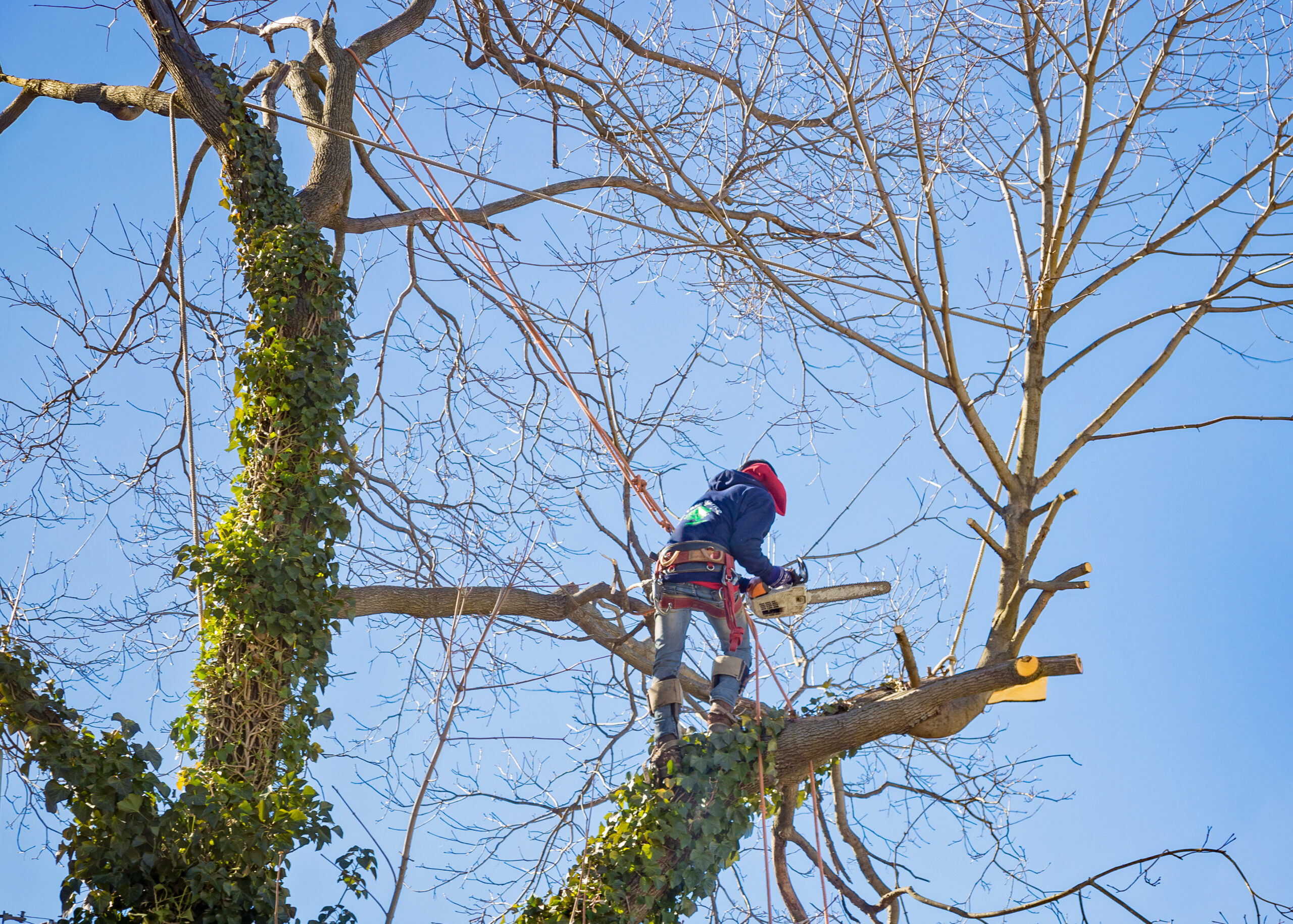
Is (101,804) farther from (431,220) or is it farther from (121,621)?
(431,220)

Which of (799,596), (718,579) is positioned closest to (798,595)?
(799,596)

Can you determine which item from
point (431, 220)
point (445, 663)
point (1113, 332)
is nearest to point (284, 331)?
point (431, 220)

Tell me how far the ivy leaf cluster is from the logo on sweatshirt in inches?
40.5

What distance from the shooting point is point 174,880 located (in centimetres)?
477

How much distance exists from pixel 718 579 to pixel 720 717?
2.23 ft

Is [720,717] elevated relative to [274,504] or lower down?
lower down

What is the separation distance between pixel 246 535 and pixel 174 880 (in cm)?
161

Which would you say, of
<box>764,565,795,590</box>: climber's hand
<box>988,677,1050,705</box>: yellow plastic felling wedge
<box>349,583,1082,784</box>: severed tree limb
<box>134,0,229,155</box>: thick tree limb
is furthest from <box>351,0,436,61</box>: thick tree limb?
<box>988,677,1050,705</box>: yellow plastic felling wedge

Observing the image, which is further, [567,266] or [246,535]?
[567,266]

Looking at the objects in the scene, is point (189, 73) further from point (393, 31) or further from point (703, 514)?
point (703, 514)

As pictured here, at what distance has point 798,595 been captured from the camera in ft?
18.2

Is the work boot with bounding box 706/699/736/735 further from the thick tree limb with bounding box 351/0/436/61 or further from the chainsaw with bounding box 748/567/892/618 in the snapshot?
the thick tree limb with bounding box 351/0/436/61

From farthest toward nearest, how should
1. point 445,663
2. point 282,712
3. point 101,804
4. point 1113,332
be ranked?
point 1113,332 → point 282,712 → point 101,804 → point 445,663

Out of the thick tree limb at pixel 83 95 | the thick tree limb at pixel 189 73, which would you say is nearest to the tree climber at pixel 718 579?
the thick tree limb at pixel 189 73
